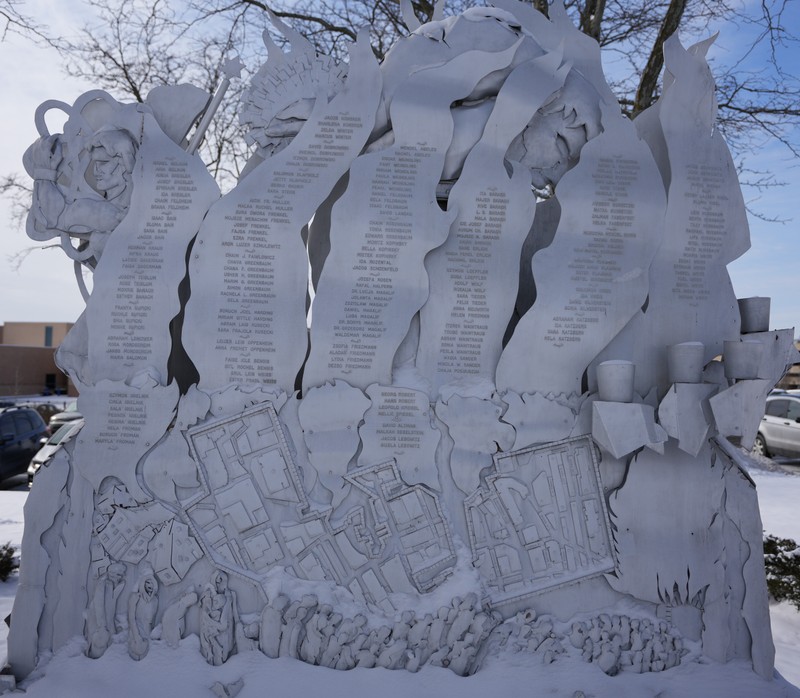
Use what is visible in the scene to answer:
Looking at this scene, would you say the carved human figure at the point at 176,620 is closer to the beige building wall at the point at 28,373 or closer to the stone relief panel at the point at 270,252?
the stone relief panel at the point at 270,252

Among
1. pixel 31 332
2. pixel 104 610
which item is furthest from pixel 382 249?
pixel 31 332

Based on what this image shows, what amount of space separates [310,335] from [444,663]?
2242 mm

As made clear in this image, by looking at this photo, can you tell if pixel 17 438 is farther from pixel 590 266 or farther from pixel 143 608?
pixel 590 266

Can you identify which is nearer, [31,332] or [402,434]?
[402,434]

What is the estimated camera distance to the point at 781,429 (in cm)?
1275

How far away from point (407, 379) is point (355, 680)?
6.11 feet

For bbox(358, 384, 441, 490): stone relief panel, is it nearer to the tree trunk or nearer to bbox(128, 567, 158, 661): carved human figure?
bbox(128, 567, 158, 661): carved human figure

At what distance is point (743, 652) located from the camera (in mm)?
4199

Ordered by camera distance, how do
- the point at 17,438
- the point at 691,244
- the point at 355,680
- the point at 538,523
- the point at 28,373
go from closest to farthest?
the point at 355,680 → the point at 538,523 → the point at 691,244 → the point at 17,438 → the point at 28,373

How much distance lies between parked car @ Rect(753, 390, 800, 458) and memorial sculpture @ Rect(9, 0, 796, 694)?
9.79m

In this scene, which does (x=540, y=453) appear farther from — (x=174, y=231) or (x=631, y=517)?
(x=174, y=231)

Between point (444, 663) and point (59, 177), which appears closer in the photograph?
point (444, 663)

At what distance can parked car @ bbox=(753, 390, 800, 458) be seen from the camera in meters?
12.6

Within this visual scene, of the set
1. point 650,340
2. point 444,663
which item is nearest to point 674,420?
point 650,340
